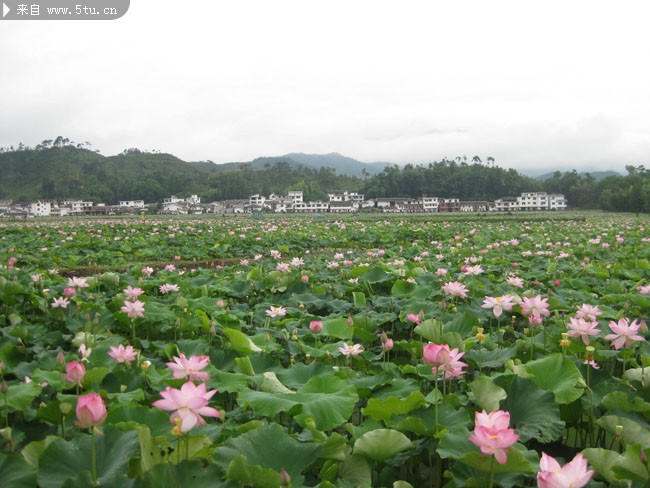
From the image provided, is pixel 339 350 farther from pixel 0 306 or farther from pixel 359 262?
pixel 359 262

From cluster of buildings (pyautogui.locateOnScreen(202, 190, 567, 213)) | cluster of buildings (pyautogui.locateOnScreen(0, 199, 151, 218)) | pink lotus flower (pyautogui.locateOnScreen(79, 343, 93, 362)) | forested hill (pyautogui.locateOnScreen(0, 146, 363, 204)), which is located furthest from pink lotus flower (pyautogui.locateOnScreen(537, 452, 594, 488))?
forested hill (pyautogui.locateOnScreen(0, 146, 363, 204))

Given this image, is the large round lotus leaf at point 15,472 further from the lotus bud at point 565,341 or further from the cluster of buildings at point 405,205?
the cluster of buildings at point 405,205

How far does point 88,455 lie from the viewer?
1.22 meters

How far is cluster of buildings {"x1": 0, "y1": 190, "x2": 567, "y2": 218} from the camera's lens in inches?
2817

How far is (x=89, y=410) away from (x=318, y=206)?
79498mm

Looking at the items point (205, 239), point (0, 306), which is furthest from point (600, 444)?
point (205, 239)

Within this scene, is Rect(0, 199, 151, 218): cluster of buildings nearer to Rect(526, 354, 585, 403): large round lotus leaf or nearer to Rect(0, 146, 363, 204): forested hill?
Rect(0, 146, 363, 204): forested hill

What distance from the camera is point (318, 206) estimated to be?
263ft

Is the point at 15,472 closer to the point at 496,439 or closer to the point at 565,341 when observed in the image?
the point at 496,439

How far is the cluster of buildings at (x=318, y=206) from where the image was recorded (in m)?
A: 71.6

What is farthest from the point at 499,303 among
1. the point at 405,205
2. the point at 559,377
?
the point at 405,205

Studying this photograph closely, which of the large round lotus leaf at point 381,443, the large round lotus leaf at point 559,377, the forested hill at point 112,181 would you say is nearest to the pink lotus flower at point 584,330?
the large round lotus leaf at point 559,377

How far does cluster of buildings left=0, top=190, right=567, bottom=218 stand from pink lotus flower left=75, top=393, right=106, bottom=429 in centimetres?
7026

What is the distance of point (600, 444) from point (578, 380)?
0.30m
